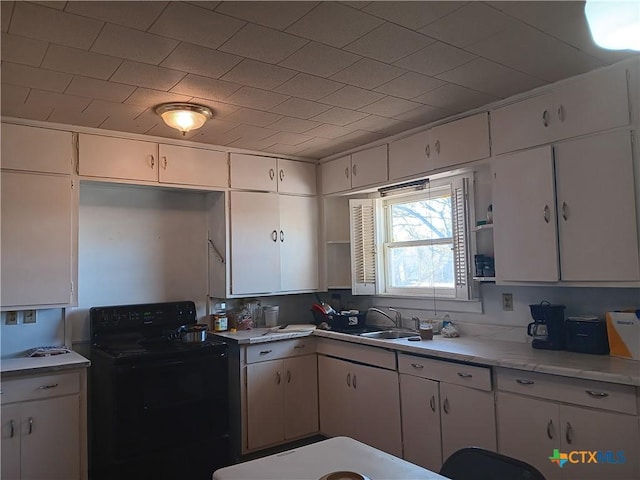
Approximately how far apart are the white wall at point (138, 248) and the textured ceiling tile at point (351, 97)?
5.37 feet

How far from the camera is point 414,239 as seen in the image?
13.1 ft

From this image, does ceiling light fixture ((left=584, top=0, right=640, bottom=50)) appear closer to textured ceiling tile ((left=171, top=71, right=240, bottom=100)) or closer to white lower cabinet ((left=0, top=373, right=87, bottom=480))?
textured ceiling tile ((left=171, top=71, right=240, bottom=100))

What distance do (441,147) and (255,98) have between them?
131 centimetres

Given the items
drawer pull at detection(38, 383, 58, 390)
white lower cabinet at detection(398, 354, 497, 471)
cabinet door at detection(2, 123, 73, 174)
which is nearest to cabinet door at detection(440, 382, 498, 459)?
white lower cabinet at detection(398, 354, 497, 471)

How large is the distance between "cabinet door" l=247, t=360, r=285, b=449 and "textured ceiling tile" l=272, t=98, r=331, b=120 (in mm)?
1805

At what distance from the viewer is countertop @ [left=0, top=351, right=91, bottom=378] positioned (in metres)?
2.69

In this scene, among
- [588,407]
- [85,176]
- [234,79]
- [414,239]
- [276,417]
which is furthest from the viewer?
[414,239]

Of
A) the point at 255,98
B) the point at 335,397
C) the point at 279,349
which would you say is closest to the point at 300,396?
the point at 335,397

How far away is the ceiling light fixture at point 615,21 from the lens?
152 centimetres

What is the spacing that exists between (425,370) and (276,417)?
1.32m

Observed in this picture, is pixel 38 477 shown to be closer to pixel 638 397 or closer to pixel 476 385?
pixel 476 385

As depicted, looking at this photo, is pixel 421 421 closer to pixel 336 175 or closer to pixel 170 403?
pixel 170 403

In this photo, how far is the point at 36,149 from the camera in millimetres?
3113

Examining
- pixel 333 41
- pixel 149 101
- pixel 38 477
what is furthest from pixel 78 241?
pixel 333 41
